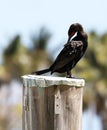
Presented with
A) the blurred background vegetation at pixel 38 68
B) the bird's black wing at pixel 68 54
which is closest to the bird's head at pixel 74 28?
the bird's black wing at pixel 68 54

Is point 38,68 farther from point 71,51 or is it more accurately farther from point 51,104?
point 51,104

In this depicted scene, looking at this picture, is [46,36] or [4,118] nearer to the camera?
[4,118]

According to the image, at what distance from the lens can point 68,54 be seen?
Result: 26.9 ft

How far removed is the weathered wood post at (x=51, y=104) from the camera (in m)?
4.70

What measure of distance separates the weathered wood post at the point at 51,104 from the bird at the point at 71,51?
2.73 metres

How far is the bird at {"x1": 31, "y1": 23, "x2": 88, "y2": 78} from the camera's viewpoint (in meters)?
7.68

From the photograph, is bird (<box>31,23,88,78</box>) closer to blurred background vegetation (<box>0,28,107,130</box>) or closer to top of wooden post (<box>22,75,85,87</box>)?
top of wooden post (<box>22,75,85,87</box>)

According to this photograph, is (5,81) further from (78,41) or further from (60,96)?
(60,96)

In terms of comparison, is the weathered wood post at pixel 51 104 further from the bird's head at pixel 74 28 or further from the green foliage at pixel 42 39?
the green foliage at pixel 42 39

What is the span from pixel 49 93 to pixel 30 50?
102 feet

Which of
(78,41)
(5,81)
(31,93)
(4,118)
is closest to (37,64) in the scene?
(5,81)

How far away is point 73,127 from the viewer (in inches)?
186

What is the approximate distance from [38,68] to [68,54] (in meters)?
23.9

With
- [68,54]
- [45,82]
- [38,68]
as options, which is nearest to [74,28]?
[68,54]
